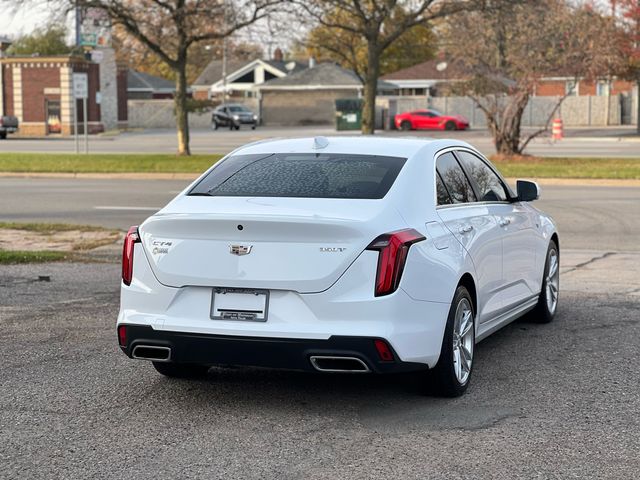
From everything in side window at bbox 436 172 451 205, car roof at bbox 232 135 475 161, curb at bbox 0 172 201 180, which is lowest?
curb at bbox 0 172 201 180

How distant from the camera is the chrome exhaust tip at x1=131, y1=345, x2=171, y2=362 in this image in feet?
20.1

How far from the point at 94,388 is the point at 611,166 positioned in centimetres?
2258

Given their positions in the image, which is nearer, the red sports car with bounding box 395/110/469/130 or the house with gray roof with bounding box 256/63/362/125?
the red sports car with bounding box 395/110/469/130

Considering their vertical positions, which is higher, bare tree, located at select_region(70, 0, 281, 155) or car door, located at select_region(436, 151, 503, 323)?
bare tree, located at select_region(70, 0, 281, 155)

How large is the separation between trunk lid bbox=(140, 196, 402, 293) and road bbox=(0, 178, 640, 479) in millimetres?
804

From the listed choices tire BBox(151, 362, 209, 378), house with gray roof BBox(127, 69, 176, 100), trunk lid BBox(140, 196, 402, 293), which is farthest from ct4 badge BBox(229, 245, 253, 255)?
house with gray roof BBox(127, 69, 176, 100)

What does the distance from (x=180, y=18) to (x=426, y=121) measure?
113ft

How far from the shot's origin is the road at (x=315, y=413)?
521cm

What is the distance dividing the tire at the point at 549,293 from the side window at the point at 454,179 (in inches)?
68.8

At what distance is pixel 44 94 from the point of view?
6819 cm

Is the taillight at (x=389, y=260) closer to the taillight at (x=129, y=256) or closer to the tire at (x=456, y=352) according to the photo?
the tire at (x=456, y=352)

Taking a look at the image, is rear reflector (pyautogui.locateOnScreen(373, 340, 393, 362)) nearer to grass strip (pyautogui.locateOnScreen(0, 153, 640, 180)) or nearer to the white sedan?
the white sedan

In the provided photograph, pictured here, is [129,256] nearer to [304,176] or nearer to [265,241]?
[265,241]

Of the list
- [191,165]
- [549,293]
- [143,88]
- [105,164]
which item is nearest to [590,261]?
[549,293]
